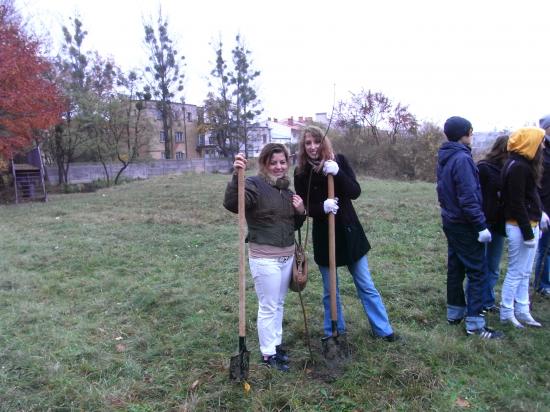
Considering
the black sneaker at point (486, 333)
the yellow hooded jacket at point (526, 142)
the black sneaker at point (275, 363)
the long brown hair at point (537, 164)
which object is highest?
the yellow hooded jacket at point (526, 142)

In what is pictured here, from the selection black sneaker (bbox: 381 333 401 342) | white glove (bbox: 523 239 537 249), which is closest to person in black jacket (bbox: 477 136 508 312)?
white glove (bbox: 523 239 537 249)

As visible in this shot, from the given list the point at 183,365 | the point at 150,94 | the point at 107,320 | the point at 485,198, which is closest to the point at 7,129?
the point at 107,320

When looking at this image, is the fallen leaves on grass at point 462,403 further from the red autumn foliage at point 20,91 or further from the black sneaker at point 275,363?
the red autumn foliage at point 20,91

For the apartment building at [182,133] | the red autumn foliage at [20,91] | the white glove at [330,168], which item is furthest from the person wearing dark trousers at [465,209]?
the apartment building at [182,133]

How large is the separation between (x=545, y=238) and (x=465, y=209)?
2081 mm

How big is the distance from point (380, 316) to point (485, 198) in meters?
1.70

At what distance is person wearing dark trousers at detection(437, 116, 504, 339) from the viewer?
3824mm

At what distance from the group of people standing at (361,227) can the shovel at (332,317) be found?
0.35 feet

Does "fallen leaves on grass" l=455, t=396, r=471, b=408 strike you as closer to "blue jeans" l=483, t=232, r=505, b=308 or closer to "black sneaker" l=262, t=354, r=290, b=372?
"black sneaker" l=262, t=354, r=290, b=372

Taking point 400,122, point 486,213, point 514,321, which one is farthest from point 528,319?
point 400,122

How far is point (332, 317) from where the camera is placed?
3752 millimetres

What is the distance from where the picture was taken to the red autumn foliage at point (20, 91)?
15.6 meters

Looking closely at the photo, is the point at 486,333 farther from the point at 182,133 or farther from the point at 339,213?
the point at 182,133

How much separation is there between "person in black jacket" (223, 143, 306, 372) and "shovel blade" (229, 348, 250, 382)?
0.81 ft
